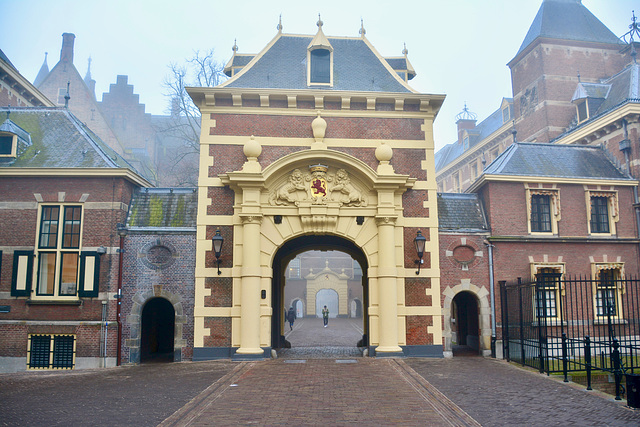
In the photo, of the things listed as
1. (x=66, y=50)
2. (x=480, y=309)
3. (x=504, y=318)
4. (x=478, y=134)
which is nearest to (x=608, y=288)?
(x=504, y=318)

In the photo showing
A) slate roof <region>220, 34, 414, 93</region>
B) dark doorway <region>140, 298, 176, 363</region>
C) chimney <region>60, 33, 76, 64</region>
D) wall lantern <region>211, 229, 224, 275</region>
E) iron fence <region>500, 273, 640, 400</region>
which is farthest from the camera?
chimney <region>60, 33, 76, 64</region>

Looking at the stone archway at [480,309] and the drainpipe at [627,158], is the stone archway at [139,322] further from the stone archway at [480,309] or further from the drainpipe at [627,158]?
the drainpipe at [627,158]

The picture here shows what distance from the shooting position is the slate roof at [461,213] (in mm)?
18000

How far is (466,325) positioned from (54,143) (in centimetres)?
1650

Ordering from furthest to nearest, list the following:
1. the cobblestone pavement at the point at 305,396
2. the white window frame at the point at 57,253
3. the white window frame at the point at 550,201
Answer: the white window frame at the point at 550,201 → the white window frame at the point at 57,253 → the cobblestone pavement at the point at 305,396

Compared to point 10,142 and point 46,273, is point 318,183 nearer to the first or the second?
point 46,273

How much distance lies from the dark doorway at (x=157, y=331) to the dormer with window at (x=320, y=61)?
9.65 metres

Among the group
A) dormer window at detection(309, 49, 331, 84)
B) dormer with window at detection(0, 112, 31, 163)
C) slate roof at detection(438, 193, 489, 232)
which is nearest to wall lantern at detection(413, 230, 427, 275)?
slate roof at detection(438, 193, 489, 232)

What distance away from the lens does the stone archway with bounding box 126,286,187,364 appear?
16312mm

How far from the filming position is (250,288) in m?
15.9

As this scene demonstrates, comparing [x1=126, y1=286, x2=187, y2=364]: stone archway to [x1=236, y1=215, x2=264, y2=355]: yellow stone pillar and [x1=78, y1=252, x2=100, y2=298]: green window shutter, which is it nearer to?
[x1=78, y1=252, x2=100, y2=298]: green window shutter

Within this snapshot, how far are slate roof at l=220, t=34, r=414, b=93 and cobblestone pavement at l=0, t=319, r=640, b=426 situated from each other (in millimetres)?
9098

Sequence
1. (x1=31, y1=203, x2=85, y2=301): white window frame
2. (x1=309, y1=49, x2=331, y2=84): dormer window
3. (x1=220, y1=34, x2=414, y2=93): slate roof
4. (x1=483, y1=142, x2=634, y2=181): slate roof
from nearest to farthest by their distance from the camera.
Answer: (x1=31, y1=203, x2=85, y2=301): white window frame → (x1=220, y1=34, x2=414, y2=93): slate roof → (x1=309, y1=49, x2=331, y2=84): dormer window → (x1=483, y1=142, x2=634, y2=181): slate roof

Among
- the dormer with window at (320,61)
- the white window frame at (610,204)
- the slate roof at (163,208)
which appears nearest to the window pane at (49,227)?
the slate roof at (163,208)
